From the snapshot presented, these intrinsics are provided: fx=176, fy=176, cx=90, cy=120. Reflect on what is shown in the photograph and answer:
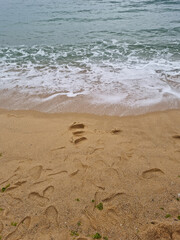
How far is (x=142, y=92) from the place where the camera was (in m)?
4.86

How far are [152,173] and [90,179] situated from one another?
921 mm

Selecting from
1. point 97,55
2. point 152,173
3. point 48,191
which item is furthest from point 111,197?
point 97,55

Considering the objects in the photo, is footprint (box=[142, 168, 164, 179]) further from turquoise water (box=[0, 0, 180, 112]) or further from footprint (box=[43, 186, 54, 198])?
turquoise water (box=[0, 0, 180, 112])

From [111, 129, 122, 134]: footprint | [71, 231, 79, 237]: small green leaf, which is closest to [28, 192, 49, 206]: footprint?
[71, 231, 79, 237]: small green leaf

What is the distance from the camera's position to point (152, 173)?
2.60 m

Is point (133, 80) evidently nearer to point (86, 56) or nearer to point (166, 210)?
point (86, 56)

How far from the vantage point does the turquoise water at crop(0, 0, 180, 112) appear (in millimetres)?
5062

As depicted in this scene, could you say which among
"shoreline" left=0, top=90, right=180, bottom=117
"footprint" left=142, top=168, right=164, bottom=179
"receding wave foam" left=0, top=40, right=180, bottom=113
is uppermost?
"receding wave foam" left=0, top=40, right=180, bottom=113

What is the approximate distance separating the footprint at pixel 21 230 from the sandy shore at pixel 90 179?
1 cm

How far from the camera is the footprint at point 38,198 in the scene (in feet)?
7.40

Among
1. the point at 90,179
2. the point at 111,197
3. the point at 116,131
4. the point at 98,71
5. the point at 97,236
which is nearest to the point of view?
the point at 97,236

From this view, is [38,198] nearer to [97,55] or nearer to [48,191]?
[48,191]

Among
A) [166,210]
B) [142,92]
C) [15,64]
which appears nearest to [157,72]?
[142,92]

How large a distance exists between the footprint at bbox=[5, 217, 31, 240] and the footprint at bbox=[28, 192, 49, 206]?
22 cm
